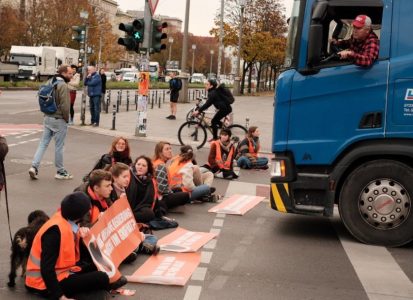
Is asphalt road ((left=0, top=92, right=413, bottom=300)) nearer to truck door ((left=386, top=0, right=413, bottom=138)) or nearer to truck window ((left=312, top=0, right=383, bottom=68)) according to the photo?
truck door ((left=386, top=0, right=413, bottom=138))

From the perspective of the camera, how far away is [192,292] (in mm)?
5539

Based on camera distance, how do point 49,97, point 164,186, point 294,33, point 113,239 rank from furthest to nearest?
point 49,97, point 164,186, point 294,33, point 113,239

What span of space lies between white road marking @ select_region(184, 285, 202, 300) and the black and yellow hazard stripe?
2.20m

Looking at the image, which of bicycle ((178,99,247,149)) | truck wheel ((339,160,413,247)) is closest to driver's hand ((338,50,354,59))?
truck wheel ((339,160,413,247))

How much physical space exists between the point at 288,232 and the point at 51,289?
3855 mm

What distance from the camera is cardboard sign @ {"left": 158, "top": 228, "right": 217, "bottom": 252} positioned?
692 cm

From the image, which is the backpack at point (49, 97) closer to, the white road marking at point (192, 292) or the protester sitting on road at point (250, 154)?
the protester sitting on road at point (250, 154)

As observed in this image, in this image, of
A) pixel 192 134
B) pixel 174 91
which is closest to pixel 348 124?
pixel 192 134

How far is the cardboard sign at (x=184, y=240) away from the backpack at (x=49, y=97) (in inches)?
163

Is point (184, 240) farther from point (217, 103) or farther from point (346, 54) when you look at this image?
point (217, 103)

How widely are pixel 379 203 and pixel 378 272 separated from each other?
43.6 inches

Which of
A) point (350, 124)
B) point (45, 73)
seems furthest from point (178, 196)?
point (45, 73)

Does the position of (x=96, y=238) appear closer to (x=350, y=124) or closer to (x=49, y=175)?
(x=350, y=124)

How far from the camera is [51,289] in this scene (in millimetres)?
4898
